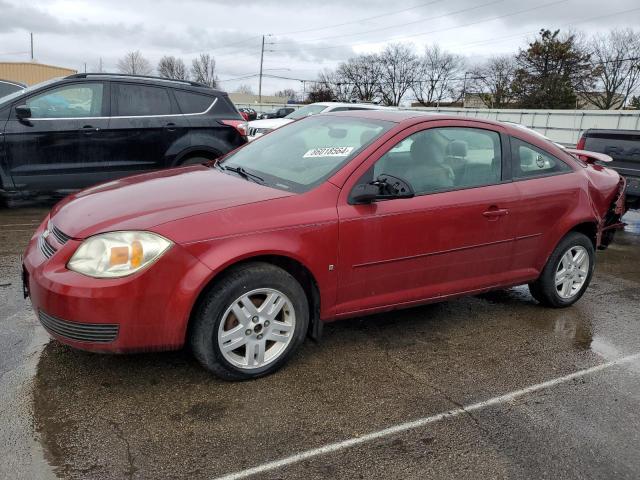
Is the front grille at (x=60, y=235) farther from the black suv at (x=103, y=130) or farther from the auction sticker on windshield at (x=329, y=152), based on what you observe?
the black suv at (x=103, y=130)

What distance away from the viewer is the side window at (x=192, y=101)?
24.3ft

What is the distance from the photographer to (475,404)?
122 inches

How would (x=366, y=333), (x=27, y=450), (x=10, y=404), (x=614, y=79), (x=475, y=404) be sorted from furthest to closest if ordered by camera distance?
(x=614, y=79), (x=366, y=333), (x=475, y=404), (x=10, y=404), (x=27, y=450)

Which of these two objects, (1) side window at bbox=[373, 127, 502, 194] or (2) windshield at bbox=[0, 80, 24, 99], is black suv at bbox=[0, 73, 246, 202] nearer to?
(1) side window at bbox=[373, 127, 502, 194]

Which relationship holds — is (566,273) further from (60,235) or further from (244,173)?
(60,235)

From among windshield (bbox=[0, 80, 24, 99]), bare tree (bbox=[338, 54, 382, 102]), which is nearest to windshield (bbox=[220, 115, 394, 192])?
windshield (bbox=[0, 80, 24, 99])

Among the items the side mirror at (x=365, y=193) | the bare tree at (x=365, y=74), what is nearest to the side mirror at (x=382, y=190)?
the side mirror at (x=365, y=193)

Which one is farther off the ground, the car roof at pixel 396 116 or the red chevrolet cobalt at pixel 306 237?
the car roof at pixel 396 116

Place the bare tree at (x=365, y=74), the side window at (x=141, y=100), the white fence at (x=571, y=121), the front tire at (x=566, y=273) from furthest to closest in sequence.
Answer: the bare tree at (x=365, y=74) → the white fence at (x=571, y=121) → the side window at (x=141, y=100) → the front tire at (x=566, y=273)

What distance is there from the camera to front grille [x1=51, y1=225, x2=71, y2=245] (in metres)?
2.96

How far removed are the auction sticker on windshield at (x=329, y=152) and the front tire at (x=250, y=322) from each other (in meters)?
0.93

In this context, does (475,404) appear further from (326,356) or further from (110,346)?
(110,346)

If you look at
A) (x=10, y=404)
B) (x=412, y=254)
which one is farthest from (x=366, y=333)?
(x=10, y=404)

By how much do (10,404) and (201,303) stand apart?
3.51 feet
